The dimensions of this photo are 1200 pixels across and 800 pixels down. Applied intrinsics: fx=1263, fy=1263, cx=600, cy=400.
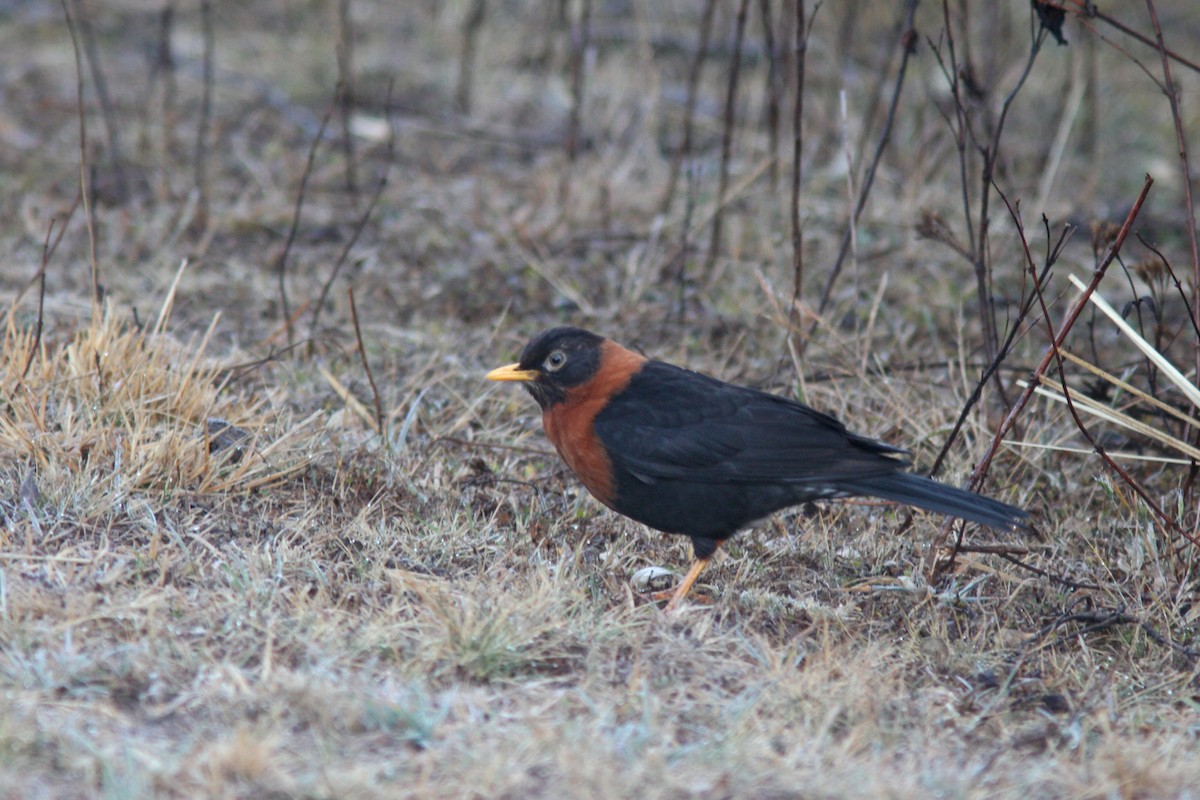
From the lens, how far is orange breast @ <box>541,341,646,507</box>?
4.17m

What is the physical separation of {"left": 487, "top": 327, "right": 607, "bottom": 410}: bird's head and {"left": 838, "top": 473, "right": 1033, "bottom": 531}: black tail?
3.30ft

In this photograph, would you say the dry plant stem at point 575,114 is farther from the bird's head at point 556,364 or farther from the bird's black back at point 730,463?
the bird's black back at point 730,463

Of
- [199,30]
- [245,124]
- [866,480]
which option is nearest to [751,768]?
[866,480]

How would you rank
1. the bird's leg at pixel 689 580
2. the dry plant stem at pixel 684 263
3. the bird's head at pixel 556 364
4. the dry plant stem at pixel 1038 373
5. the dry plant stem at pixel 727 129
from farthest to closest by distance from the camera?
the dry plant stem at pixel 684 263 < the dry plant stem at pixel 727 129 < the bird's head at pixel 556 364 < the bird's leg at pixel 689 580 < the dry plant stem at pixel 1038 373

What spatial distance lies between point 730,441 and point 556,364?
0.70 metres

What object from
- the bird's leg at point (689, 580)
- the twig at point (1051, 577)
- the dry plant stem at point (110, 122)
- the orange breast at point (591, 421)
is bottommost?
the bird's leg at point (689, 580)

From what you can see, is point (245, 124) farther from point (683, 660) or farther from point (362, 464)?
point (683, 660)

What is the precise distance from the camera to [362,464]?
4.59 m

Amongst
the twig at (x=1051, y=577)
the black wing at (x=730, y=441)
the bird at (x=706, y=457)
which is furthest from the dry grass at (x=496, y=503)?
the black wing at (x=730, y=441)

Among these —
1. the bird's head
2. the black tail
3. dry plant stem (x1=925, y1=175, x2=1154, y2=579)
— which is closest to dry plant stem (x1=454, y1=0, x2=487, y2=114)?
the bird's head

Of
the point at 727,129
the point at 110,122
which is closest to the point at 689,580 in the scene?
the point at 727,129

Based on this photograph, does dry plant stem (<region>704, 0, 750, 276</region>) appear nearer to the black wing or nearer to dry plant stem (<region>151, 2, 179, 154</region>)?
the black wing

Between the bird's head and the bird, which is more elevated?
the bird's head

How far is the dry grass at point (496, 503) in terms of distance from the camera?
299 cm
